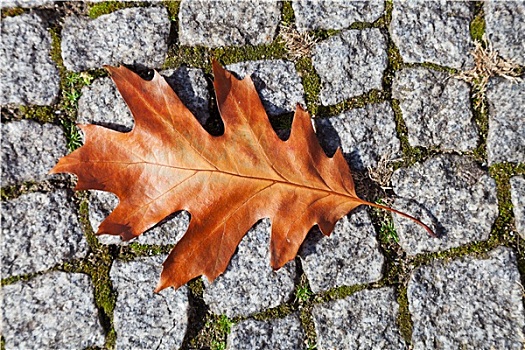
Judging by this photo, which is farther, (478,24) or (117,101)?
(478,24)

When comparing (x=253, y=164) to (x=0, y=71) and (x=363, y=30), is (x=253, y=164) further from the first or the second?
(x=0, y=71)

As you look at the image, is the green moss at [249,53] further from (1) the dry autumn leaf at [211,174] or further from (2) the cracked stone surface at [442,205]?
(2) the cracked stone surface at [442,205]

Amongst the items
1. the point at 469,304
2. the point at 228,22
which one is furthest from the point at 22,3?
the point at 469,304

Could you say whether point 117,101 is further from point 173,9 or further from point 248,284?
point 248,284

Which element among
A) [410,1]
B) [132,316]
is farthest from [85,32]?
[410,1]

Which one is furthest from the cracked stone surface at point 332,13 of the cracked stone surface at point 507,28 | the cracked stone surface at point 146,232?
the cracked stone surface at point 146,232

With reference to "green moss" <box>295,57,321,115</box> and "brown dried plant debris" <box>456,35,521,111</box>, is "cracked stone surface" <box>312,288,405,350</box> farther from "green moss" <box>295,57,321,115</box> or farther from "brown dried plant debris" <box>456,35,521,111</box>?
"brown dried plant debris" <box>456,35,521,111</box>

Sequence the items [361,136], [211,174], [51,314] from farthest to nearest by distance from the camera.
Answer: [361,136] < [51,314] < [211,174]
